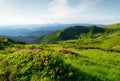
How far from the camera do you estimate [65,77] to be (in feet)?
59.7

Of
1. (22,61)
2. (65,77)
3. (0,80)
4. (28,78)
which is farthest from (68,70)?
(0,80)

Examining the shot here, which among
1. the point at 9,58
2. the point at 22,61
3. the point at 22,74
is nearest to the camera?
the point at 22,74

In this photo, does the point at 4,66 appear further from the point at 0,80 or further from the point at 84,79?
the point at 84,79

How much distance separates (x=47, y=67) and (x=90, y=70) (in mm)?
5951

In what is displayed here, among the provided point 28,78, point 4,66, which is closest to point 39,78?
point 28,78

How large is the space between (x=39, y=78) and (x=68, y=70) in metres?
3.11

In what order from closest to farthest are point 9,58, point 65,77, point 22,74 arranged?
point 65,77 < point 22,74 < point 9,58

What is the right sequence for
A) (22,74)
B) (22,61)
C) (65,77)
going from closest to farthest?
(65,77) → (22,74) → (22,61)

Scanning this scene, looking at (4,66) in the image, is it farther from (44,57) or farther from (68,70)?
(68,70)

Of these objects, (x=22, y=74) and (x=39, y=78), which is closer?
(x=39, y=78)

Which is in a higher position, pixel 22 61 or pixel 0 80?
pixel 22 61

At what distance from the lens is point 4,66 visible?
21.8 metres

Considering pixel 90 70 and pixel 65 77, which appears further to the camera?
pixel 90 70

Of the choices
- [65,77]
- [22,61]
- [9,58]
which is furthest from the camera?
[9,58]
